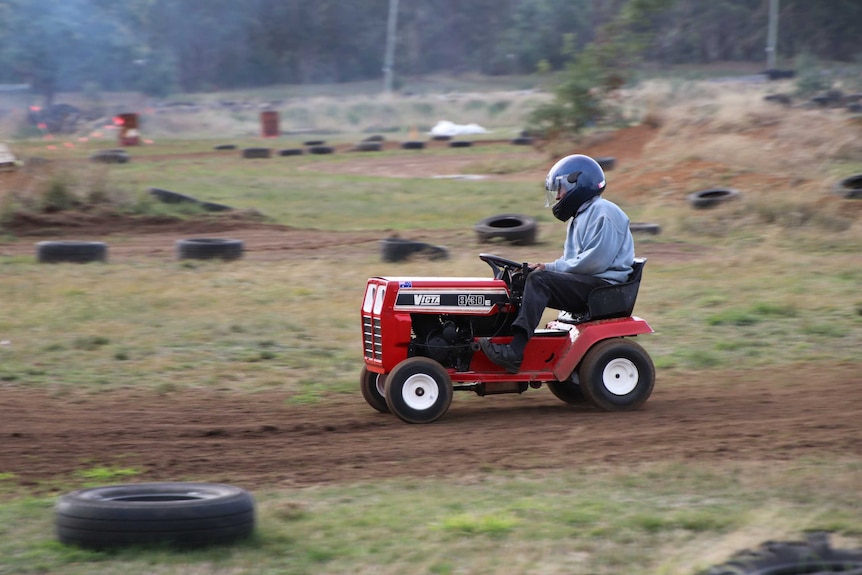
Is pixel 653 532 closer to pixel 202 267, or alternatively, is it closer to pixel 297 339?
pixel 297 339

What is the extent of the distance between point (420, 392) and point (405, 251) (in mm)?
7920

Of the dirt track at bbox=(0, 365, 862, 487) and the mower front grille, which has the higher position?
the mower front grille

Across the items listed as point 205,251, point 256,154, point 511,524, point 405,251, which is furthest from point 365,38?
point 511,524

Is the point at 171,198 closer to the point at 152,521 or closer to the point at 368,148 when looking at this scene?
the point at 152,521

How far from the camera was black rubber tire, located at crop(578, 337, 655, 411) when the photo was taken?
800 centimetres

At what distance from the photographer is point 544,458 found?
6.75 m

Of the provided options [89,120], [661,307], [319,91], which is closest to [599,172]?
[661,307]

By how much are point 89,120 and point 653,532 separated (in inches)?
2062

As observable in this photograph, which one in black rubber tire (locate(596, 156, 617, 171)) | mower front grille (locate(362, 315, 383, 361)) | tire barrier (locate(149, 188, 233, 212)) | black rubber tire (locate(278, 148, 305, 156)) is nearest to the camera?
mower front grille (locate(362, 315, 383, 361))

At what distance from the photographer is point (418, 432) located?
751 cm

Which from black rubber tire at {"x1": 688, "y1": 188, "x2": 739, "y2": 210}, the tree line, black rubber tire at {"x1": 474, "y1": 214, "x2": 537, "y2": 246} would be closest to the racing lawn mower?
black rubber tire at {"x1": 474, "y1": 214, "x2": 537, "y2": 246}

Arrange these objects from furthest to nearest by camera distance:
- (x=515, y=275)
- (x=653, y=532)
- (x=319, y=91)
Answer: (x=319, y=91)
(x=515, y=275)
(x=653, y=532)

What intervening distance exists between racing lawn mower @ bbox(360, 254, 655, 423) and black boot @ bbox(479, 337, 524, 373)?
0.42 ft

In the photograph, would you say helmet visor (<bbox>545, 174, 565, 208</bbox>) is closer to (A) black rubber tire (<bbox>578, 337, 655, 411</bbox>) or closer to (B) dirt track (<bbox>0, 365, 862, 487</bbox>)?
(A) black rubber tire (<bbox>578, 337, 655, 411</bbox>)
